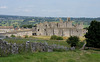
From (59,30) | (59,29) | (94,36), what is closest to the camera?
(94,36)

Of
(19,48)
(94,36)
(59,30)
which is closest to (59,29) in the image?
(59,30)

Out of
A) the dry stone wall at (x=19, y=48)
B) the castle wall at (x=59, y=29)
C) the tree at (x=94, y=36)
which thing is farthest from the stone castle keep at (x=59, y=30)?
the dry stone wall at (x=19, y=48)

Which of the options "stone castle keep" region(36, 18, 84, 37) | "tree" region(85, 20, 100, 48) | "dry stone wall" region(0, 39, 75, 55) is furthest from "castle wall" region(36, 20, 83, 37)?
"dry stone wall" region(0, 39, 75, 55)

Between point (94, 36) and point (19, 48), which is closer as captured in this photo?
point (19, 48)

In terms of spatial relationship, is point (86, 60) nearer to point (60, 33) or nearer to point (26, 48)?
point (26, 48)

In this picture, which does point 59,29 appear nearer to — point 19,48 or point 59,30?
point 59,30

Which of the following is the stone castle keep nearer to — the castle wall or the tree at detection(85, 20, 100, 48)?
the castle wall

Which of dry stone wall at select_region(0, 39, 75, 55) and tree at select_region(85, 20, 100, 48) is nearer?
dry stone wall at select_region(0, 39, 75, 55)

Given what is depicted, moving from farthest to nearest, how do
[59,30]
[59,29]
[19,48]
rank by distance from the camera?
[59,29]
[59,30]
[19,48]

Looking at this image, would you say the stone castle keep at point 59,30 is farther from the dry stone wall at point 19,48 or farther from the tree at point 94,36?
the dry stone wall at point 19,48

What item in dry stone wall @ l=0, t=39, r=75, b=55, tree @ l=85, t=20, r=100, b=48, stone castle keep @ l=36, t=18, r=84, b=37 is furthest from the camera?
stone castle keep @ l=36, t=18, r=84, b=37

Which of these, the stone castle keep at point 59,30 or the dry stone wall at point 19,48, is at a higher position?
the dry stone wall at point 19,48

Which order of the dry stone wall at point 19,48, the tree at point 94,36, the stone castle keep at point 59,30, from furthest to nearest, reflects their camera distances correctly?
the stone castle keep at point 59,30 → the tree at point 94,36 → the dry stone wall at point 19,48

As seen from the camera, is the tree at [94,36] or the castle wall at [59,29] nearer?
the tree at [94,36]
